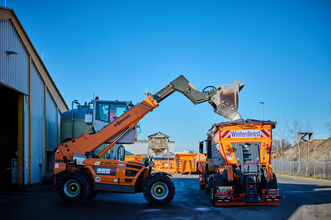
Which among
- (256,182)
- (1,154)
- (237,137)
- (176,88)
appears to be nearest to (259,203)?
(256,182)

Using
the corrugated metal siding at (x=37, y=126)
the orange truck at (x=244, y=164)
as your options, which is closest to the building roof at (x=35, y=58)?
the corrugated metal siding at (x=37, y=126)

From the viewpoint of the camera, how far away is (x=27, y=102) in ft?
58.8

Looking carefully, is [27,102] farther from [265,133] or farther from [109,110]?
[265,133]

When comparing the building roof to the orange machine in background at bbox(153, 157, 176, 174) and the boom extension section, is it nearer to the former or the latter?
the boom extension section

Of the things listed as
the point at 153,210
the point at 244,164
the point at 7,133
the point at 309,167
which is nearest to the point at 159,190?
the point at 153,210

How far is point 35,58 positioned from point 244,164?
14.4m

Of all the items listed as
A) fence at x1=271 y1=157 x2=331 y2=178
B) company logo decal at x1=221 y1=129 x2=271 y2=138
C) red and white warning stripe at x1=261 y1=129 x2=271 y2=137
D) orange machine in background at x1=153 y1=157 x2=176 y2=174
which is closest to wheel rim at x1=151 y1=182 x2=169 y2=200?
company logo decal at x1=221 y1=129 x2=271 y2=138

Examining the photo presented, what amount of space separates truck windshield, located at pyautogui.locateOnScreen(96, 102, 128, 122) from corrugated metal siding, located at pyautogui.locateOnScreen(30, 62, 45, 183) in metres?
6.37

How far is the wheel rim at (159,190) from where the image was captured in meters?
11.5

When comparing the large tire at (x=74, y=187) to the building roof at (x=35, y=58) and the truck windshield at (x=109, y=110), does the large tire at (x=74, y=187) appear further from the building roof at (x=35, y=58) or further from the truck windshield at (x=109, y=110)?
the building roof at (x=35, y=58)

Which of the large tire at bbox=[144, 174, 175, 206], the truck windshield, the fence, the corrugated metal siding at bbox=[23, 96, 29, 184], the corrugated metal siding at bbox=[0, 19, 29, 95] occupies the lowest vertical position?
the fence

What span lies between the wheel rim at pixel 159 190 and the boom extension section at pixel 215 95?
3.61m

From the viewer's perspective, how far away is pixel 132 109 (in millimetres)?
13219

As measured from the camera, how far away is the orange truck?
11234 millimetres
